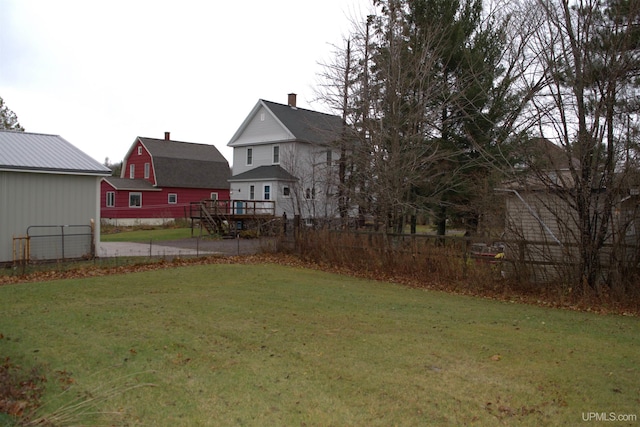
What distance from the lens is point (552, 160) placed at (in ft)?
38.6

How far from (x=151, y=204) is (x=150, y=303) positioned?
3453cm

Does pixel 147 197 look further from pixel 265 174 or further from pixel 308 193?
pixel 308 193

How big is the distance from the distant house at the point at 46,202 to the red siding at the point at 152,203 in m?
20.4

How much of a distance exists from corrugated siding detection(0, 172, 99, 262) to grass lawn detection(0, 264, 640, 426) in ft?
20.2

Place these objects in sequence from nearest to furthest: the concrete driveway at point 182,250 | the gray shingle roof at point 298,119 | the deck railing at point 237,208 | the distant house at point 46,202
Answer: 1. the distant house at point 46,202
2. the concrete driveway at point 182,250
3. the deck railing at point 237,208
4. the gray shingle roof at point 298,119

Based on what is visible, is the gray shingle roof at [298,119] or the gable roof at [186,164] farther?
the gable roof at [186,164]

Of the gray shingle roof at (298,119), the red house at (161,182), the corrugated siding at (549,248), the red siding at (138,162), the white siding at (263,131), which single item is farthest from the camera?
the red siding at (138,162)

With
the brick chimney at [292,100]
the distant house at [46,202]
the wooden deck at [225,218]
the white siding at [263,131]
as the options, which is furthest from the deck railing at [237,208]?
the distant house at [46,202]

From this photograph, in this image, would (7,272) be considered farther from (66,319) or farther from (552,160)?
(552,160)

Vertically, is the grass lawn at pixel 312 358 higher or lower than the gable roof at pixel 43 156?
lower

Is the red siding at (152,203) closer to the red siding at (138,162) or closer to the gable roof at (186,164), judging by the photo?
the gable roof at (186,164)

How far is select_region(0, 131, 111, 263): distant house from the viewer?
1603 cm

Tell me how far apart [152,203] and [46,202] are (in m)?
26.0

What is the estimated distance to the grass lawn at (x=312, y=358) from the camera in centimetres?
472
